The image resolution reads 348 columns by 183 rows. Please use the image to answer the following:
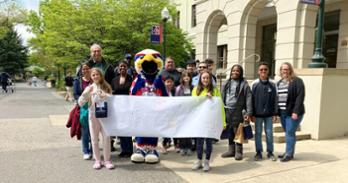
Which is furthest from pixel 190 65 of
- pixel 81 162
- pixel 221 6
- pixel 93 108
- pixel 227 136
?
pixel 221 6

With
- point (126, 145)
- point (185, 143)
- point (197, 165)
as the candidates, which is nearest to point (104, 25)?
point (126, 145)

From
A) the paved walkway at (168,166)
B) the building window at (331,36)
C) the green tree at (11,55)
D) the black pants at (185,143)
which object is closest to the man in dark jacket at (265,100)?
the paved walkway at (168,166)

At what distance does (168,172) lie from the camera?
5309mm

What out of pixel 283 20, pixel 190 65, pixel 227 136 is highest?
pixel 283 20

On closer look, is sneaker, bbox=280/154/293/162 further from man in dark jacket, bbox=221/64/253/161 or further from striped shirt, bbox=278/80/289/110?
striped shirt, bbox=278/80/289/110

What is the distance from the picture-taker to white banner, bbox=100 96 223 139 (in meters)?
5.48

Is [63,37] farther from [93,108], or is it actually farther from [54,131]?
[93,108]

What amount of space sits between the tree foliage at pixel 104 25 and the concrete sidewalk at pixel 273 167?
11.5 meters

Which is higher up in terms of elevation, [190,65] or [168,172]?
[190,65]

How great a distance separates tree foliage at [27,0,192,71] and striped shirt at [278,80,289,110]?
11515 mm

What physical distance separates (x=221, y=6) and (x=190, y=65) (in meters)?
7.49

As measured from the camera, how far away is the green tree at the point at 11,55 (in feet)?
170

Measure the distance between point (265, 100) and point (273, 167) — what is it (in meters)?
1.19

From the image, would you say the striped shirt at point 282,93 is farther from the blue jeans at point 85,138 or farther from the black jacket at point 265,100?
the blue jeans at point 85,138
